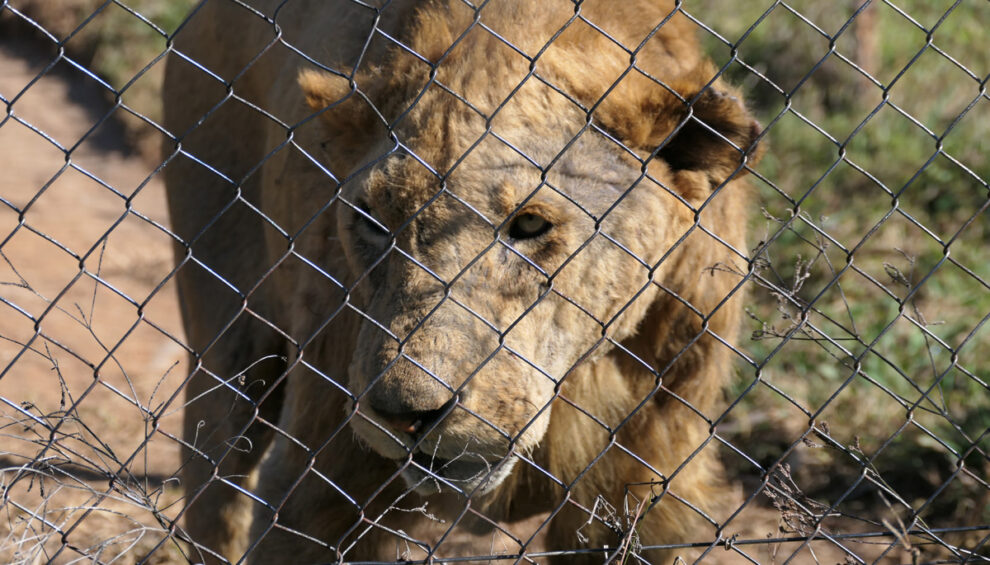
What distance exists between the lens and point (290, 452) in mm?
3055

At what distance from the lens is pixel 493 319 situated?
7.97ft

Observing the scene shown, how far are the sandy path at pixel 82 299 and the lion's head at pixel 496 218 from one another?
1738mm

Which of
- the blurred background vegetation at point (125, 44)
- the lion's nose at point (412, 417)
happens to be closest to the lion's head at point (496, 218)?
the lion's nose at point (412, 417)

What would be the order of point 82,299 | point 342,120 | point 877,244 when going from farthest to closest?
point 82,299
point 877,244
point 342,120

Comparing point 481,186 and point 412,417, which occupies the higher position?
A: point 481,186

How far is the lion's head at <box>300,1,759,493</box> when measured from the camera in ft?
7.47

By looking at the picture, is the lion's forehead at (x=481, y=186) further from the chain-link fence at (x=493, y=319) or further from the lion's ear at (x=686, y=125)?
the lion's ear at (x=686, y=125)

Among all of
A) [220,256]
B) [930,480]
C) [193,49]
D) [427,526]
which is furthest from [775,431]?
[193,49]

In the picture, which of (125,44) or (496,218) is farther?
(125,44)

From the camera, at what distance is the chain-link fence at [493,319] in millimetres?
2268

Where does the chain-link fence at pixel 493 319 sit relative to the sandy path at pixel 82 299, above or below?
above

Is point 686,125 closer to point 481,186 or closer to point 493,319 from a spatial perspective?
point 481,186

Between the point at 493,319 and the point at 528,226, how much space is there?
25cm

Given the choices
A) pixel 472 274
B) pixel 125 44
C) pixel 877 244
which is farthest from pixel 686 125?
pixel 125 44
